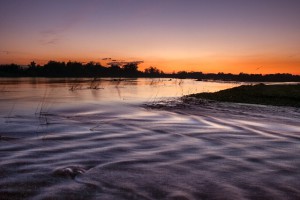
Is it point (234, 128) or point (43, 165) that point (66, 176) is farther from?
point (234, 128)

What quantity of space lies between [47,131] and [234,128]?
6.23 metres

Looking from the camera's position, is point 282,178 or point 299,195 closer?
point 299,195

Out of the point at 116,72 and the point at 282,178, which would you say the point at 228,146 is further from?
the point at 116,72

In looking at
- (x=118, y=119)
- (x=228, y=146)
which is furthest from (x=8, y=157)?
(x=118, y=119)

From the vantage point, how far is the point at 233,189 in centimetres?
445

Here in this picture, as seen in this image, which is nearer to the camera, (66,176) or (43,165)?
(66,176)

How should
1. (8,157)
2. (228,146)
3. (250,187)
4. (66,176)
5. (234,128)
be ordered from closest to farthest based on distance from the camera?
1. (250,187)
2. (66,176)
3. (8,157)
4. (228,146)
5. (234,128)

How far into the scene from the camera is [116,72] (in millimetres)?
156125

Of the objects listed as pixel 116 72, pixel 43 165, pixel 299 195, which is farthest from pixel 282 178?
pixel 116 72

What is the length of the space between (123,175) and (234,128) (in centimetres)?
637

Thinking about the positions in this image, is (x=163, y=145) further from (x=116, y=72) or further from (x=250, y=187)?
(x=116, y=72)

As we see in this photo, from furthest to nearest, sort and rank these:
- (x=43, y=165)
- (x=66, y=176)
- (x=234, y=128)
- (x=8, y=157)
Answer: (x=234, y=128), (x=8, y=157), (x=43, y=165), (x=66, y=176)

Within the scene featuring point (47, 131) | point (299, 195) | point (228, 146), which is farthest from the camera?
point (47, 131)

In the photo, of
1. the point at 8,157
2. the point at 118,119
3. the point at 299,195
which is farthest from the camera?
the point at 118,119
